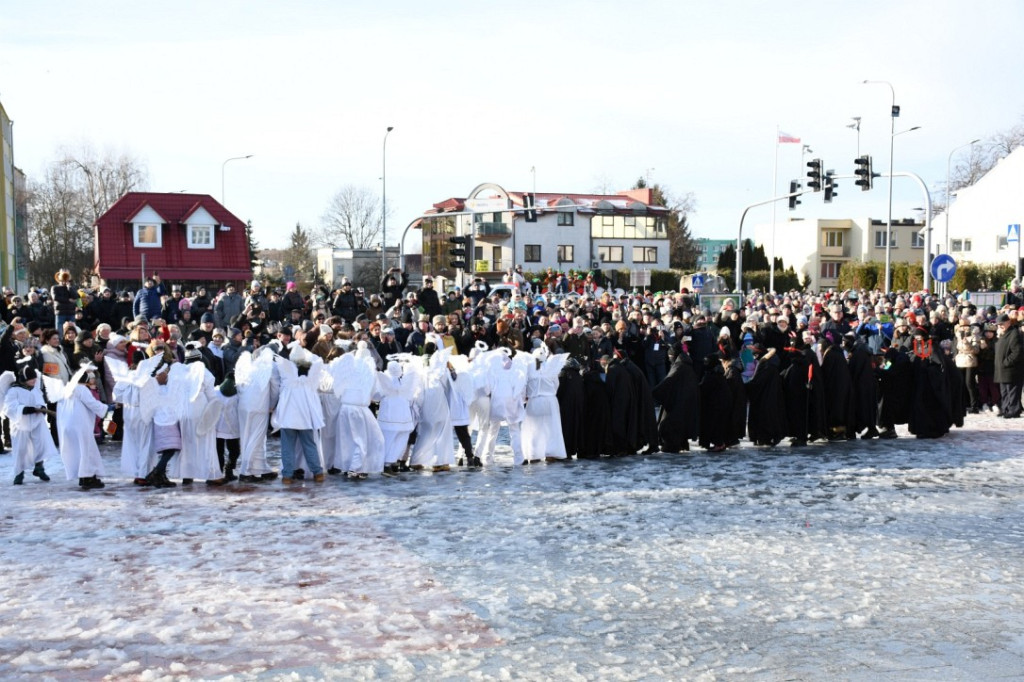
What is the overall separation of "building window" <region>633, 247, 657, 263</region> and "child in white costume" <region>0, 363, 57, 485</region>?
7706 centimetres

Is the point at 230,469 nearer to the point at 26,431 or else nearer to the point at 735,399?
the point at 26,431

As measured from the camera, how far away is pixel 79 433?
12898 millimetres

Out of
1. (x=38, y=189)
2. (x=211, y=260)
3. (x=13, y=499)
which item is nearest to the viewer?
(x=13, y=499)

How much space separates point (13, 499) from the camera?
12.2m

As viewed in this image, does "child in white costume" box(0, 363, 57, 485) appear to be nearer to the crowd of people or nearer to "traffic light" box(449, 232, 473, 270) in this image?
the crowd of people

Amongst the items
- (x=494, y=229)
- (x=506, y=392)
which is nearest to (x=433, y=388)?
(x=506, y=392)

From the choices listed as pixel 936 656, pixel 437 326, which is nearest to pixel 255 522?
pixel 936 656

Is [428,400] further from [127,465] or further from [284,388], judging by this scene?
[127,465]

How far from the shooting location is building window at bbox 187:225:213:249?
196 ft

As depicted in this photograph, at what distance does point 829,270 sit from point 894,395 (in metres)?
82.0

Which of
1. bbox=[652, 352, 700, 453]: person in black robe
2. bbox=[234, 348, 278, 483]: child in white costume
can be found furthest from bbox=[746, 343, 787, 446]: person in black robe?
bbox=[234, 348, 278, 483]: child in white costume

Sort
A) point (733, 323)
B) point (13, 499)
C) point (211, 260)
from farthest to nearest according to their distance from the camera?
point (211, 260), point (733, 323), point (13, 499)

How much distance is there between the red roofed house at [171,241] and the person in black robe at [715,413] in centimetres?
4622

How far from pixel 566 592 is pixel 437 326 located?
9955 mm
